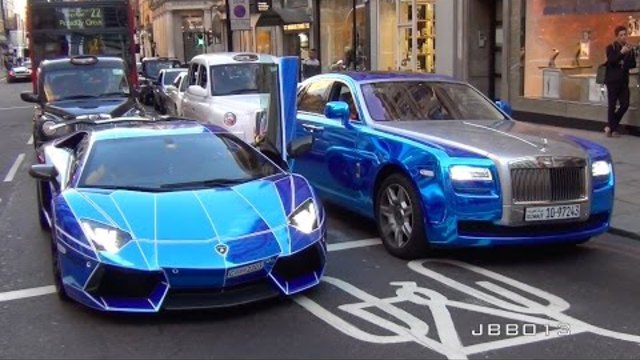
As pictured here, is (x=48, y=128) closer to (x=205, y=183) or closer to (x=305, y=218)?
(x=205, y=183)

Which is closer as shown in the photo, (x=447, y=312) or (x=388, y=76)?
(x=447, y=312)

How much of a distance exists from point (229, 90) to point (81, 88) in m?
2.50

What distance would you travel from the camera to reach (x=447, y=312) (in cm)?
523

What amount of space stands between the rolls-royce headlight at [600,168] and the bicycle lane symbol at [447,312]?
126 cm

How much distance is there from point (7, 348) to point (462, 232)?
3.39 meters

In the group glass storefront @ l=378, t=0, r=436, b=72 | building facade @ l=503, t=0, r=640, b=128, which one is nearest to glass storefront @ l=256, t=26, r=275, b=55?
glass storefront @ l=378, t=0, r=436, b=72

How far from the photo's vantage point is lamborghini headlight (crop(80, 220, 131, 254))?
16.1 feet

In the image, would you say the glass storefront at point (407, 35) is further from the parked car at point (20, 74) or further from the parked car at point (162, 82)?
the parked car at point (20, 74)

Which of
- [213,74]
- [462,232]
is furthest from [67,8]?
[462,232]

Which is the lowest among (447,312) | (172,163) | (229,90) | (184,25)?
(447,312)

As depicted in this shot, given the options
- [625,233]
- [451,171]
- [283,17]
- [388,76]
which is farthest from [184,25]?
[451,171]

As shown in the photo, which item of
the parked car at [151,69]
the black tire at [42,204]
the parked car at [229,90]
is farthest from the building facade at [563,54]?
the parked car at [151,69]

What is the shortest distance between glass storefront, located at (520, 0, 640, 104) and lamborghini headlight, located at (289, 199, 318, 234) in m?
9.67

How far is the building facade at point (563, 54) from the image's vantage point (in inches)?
548
